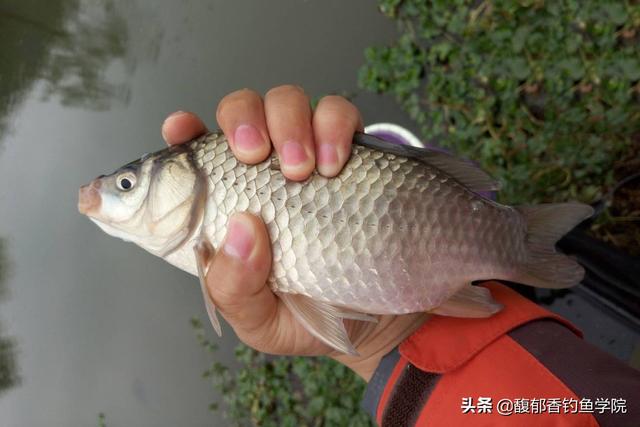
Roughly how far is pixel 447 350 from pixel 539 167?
1.30 m

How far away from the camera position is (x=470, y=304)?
1164mm

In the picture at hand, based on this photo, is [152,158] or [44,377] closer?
[152,158]

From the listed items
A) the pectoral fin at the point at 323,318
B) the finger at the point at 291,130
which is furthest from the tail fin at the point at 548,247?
the finger at the point at 291,130

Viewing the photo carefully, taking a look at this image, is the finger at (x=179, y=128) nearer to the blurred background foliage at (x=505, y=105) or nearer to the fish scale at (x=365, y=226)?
the fish scale at (x=365, y=226)

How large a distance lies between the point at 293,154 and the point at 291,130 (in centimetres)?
10

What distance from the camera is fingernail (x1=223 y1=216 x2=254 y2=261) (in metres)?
0.98

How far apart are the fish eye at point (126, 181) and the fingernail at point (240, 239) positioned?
0.94ft

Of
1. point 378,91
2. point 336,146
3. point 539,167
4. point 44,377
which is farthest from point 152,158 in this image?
point 44,377

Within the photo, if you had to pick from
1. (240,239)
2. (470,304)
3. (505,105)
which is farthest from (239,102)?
(505,105)

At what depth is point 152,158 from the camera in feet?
3.69

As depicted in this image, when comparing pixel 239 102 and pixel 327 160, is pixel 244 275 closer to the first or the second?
pixel 327 160

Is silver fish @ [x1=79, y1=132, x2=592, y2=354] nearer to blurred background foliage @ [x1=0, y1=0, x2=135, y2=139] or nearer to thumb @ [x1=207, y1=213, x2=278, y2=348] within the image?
thumb @ [x1=207, y1=213, x2=278, y2=348]

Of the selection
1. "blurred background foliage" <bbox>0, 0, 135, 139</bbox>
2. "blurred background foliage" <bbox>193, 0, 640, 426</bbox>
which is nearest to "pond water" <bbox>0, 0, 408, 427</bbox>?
"blurred background foliage" <bbox>0, 0, 135, 139</bbox>

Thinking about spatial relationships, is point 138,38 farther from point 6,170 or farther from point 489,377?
point 489,377
